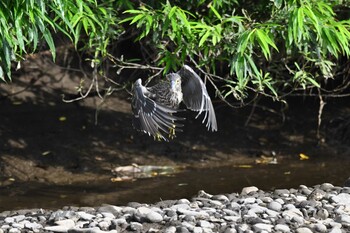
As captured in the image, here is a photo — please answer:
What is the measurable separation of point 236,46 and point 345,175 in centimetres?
256

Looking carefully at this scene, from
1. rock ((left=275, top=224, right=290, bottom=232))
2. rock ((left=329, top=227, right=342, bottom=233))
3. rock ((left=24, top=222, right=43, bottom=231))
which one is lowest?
rock ((left=24, top=222, right=43, bottom=231))

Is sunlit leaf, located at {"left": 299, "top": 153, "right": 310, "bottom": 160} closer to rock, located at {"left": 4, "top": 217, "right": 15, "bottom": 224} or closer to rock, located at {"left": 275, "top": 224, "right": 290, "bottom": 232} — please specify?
rock, located at {"left": 275, "top": 224, "right": 290, "bottom": 232}

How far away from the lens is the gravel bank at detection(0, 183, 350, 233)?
207 inches

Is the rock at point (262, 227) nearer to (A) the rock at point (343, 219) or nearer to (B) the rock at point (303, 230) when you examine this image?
(B) the rock at point (303, 230)

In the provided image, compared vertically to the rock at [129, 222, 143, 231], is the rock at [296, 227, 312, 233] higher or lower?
higher

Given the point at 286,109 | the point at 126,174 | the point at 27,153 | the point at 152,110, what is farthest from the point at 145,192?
the point at 286,109

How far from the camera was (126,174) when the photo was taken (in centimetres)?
849

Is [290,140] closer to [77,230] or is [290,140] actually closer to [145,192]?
[145,192]

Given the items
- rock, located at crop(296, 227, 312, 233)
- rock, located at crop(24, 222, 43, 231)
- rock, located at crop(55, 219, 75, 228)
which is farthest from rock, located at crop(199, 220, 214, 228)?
rock, located at crop(24, 222, 43, 231)

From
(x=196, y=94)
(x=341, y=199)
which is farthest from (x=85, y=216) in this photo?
(x=341, y=199)

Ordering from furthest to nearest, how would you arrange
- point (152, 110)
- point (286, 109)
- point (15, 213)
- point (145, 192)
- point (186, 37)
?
point (286, 109) < point (145, 192) < point (186, 37) < point (15, 213) < point (152, 110)

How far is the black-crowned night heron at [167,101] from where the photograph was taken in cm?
561

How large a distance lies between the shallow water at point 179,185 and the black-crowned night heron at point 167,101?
60.0 inches

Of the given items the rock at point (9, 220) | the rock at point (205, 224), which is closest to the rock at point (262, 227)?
the rock at point (205, 224)
